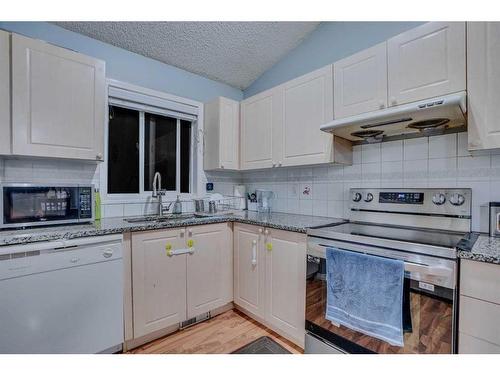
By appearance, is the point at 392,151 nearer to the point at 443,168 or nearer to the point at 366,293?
the point at 443,168

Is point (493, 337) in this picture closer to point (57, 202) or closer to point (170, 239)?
point (170, 239)

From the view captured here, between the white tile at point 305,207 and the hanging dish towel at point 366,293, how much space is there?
922mm

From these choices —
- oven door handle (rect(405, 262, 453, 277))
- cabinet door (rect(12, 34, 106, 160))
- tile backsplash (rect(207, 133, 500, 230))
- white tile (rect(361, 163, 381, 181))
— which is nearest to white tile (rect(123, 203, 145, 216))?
cabinet door (rect(12, 34, 106, 160))

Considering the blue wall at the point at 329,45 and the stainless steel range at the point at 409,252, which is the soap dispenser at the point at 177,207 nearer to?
the stainless steel range at the point at 409,252

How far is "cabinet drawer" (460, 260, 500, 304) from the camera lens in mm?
1056

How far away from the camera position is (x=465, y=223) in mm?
1561

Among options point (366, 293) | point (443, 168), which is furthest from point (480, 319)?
point (443, 168)

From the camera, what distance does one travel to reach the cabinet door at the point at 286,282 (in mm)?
1739

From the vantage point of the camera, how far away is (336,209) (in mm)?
2236

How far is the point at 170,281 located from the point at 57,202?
957mm

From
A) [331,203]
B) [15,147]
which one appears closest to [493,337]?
[331,203]

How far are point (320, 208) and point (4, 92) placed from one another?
2.42m


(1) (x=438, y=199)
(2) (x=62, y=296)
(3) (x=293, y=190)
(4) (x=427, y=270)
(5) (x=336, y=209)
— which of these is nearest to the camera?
(4) (x=427, y=270)

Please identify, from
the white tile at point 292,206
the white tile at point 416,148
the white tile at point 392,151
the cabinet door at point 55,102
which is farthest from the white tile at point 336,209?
the cabinet door at point 55,102
